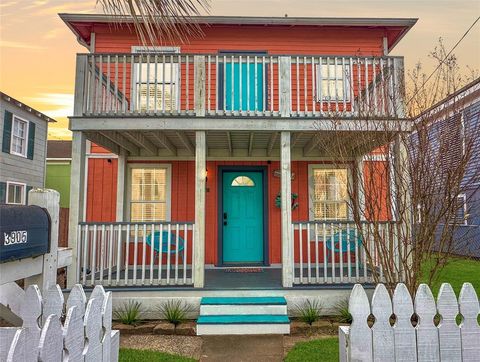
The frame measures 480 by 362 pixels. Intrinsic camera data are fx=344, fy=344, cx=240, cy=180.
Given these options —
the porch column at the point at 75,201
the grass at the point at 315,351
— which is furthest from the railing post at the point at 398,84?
the porch column at the point at 75,201

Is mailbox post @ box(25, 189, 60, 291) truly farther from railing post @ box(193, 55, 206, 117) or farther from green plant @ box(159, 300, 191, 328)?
railing post @ box(193, 55, 206, 117)

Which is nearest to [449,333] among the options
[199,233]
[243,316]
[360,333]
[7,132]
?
[360,333]

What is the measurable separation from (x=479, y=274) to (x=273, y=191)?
5677 mm

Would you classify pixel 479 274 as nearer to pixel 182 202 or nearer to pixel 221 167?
pixel 221 167

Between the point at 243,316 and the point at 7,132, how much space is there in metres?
11.9

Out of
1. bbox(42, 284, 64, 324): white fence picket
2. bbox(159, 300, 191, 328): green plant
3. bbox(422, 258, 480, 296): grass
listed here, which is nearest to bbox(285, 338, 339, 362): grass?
bbox(159, 300, 191, 328): green plant

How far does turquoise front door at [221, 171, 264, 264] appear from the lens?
8.32 m

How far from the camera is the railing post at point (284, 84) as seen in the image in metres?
5.91

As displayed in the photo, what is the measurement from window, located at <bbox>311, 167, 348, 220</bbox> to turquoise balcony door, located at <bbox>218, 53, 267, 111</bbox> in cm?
229

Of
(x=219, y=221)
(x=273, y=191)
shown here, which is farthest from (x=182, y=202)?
(x=273, y=191)

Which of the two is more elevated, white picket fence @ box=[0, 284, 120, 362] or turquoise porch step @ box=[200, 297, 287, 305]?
white picket fence @ box=[0, 284, 120, 362]

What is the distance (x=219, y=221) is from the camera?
8320 mm

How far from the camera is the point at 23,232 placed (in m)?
1.82

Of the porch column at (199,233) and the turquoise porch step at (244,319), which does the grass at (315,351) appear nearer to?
the turquoise porch step at (244,319)
